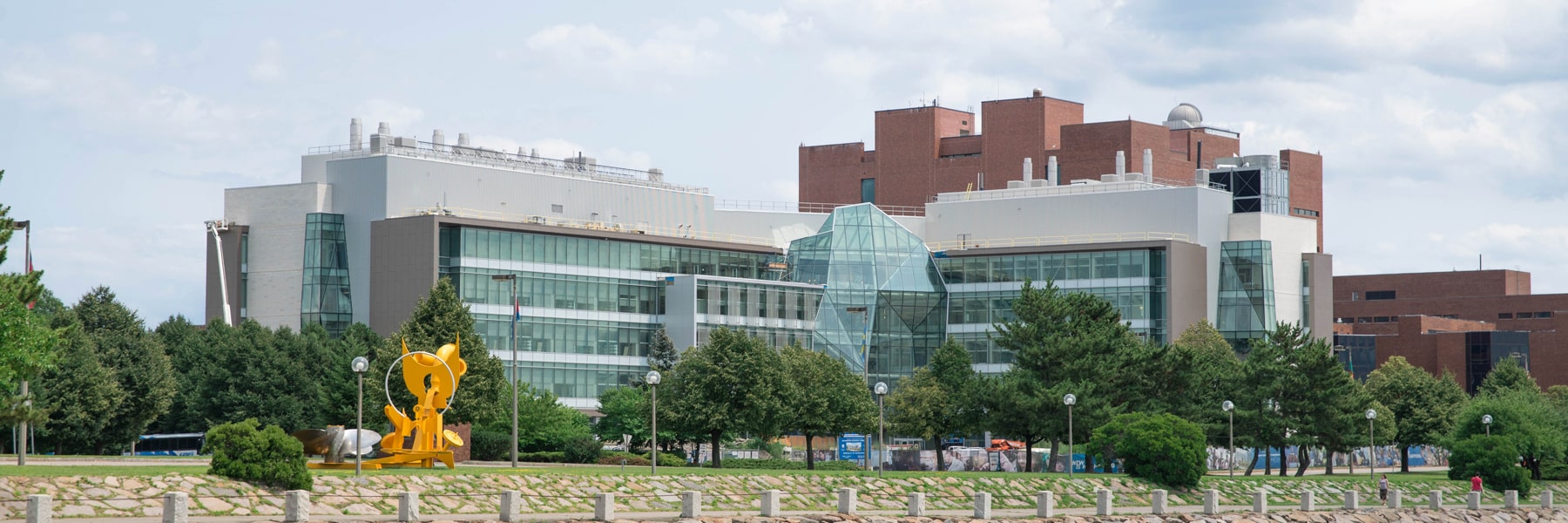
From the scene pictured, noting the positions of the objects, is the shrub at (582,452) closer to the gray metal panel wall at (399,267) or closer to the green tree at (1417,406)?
the gray metal panel wall at (399,267)

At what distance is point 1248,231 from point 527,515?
3313 inches

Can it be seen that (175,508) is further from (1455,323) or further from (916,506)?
(1455,323)

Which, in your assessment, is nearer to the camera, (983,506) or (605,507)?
(605,507)

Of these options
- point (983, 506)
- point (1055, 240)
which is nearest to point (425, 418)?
point (983, 506)

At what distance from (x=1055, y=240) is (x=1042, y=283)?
5692mm

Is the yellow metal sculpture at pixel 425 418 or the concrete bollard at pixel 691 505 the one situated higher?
the yellow metal sculpture at pixel 425 418

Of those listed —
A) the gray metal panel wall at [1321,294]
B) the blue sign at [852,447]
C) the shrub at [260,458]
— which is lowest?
the blue sign at [852,447]

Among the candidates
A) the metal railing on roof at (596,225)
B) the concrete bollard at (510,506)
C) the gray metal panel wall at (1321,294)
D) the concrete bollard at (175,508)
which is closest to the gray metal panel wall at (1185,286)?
the gray metal panel wall at (1321,294)

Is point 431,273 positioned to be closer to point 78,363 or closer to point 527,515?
point 78,363

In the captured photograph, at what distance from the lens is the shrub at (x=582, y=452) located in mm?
86188

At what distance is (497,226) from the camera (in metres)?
110

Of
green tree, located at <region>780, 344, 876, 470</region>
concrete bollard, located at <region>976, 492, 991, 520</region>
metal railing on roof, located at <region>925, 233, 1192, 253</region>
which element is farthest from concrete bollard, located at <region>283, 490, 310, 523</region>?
metal railing on roof, located at <region>925, 233, 1192, 253</region>

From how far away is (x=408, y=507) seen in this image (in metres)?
47.6

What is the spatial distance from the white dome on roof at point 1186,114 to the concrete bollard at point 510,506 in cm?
12377
